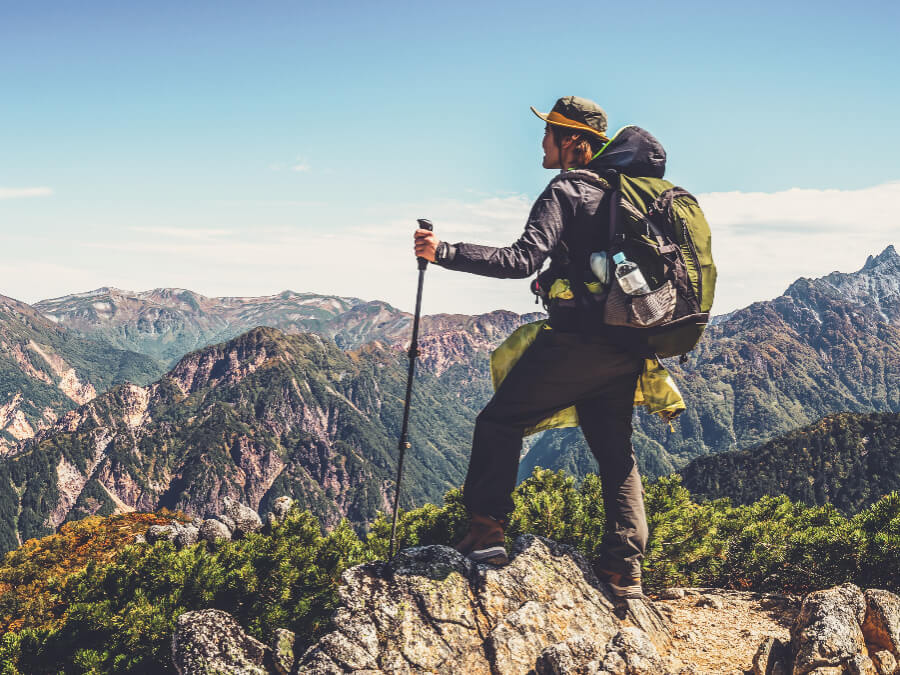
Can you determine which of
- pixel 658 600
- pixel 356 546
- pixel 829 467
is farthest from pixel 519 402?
pixel 829 467

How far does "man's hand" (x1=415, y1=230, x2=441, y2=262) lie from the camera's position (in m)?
5.19

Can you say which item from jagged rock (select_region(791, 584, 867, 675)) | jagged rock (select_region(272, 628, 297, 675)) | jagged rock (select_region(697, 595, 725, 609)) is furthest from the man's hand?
jagged rock (select_region(697, 595, 725, 609))

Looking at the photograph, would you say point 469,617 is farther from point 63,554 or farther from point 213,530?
point 63,554

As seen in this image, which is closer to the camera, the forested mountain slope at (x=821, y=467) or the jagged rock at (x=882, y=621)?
the jagged rock at (x=882, y=621)

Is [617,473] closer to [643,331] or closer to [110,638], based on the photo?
[643,331]

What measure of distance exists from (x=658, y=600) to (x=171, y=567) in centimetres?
665

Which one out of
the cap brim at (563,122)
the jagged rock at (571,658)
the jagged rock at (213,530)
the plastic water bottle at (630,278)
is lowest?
the jagged rock at (213,530)

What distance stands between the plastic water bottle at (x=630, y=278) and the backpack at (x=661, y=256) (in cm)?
5

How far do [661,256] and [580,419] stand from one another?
2.22m

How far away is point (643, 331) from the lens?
17.7 feet

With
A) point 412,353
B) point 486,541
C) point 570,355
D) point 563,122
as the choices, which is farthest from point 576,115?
point 486,541

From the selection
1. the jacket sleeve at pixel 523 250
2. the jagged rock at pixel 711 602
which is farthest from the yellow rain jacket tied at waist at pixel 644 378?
the jagged rock at pixel 711 602

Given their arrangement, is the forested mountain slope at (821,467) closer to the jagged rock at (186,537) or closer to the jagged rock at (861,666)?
the jagged rock at (186,537)

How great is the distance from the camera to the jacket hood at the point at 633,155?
5371mm
